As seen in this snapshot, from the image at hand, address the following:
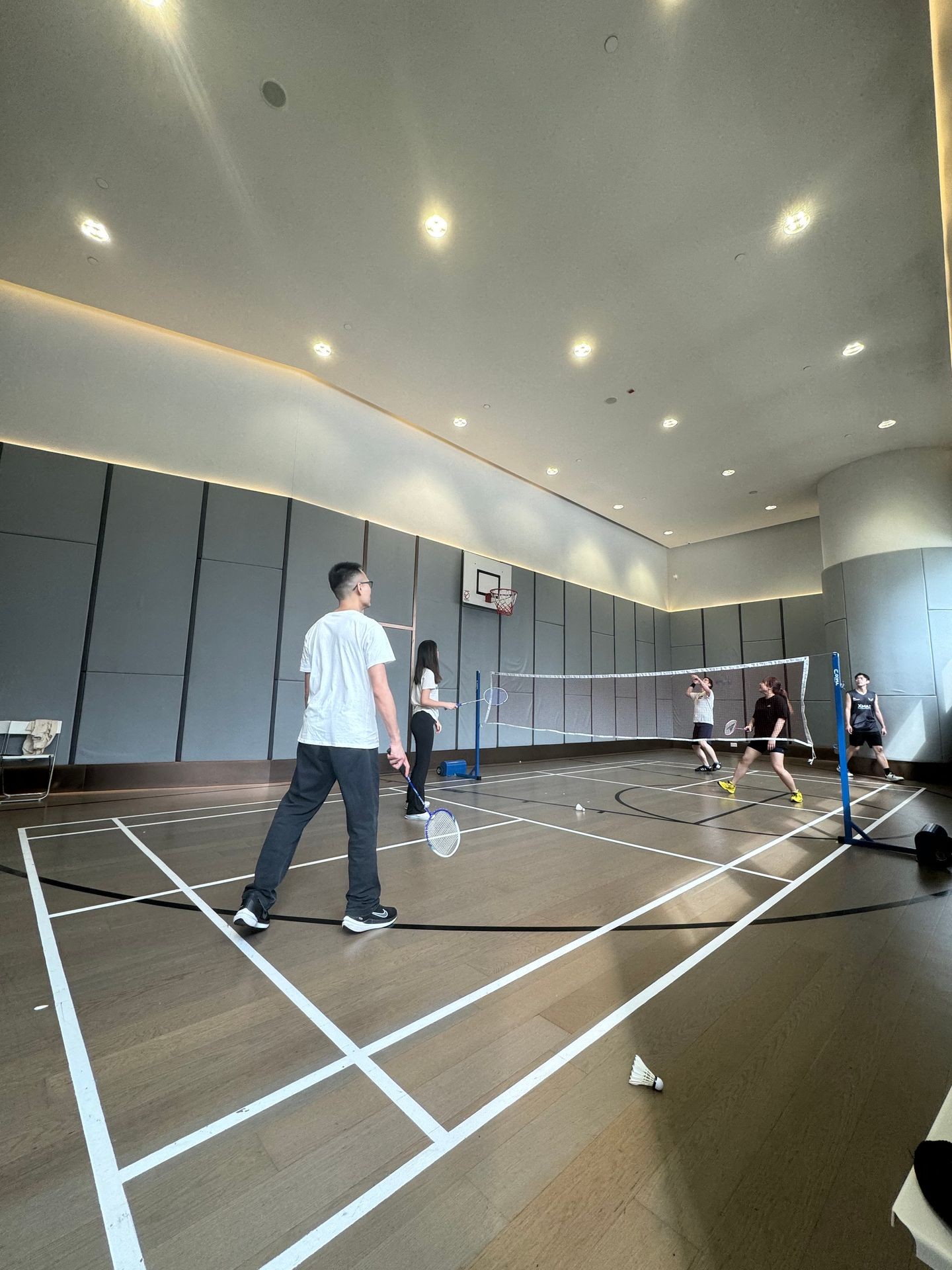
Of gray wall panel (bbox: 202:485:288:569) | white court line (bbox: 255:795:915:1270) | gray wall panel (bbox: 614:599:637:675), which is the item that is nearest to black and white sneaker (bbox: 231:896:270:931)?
white court line (bbox: 255:795:915:1270)

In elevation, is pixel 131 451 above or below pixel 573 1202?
above

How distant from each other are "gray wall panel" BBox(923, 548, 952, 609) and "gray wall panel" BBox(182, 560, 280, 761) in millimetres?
11787

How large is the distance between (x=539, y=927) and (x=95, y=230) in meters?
8.06

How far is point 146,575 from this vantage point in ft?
23.0

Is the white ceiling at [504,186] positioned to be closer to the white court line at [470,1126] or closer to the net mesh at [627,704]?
the net mesh at [627,704]

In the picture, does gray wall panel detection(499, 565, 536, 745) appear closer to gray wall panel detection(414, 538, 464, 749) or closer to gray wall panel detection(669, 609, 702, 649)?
gray wall panel detection(414, 538, 464, 749)

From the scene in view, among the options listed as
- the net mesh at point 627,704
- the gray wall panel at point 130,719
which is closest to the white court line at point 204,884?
the gray wall panel at point 130,719

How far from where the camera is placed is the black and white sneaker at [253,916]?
253 cm

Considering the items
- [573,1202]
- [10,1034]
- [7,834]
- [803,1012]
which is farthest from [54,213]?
[803,1012]

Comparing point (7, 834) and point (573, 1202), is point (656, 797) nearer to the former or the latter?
point (573, 1202)

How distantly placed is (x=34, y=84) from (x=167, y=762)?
6.94m

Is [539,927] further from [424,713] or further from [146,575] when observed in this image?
[146,575]

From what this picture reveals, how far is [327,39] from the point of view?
13.1 feet

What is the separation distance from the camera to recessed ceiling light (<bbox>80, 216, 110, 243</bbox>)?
5.46 metres
